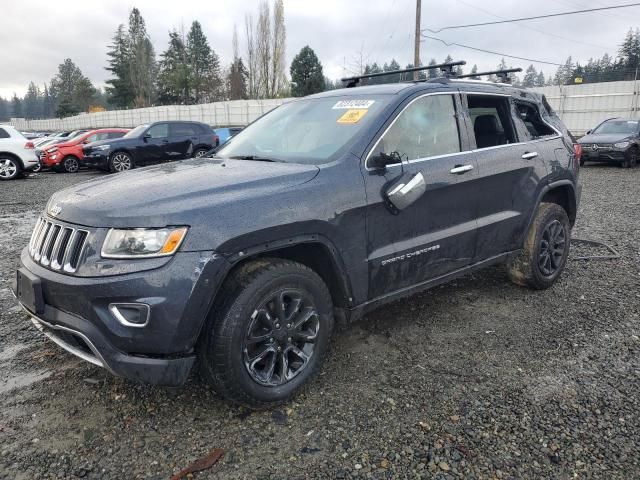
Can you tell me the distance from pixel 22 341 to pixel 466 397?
121 inches

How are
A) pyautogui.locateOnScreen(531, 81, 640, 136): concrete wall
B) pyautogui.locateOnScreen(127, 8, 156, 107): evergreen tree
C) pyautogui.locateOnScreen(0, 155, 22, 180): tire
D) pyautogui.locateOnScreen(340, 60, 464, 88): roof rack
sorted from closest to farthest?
pyautogui.locateOnScreen(340, 60, 464, 88): roof rack, pyautogui.locateOnScreen(0, 155, 22, 180): tire, pyautogui.locateOnScreen(531, 81, 640, 136): concrete wall, pyautogui.locateOnScreen(127, 8, 156, 107): evergreen tree

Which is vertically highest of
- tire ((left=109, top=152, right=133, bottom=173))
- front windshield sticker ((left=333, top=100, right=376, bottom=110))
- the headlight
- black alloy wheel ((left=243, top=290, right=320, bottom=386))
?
front windshield sticker ((left=333, top=100, right=376, bottom=110))

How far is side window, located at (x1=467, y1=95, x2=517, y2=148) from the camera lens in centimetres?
385

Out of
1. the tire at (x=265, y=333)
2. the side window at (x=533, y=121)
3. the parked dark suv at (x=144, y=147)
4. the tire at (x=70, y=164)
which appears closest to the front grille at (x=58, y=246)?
the tire at (x=265, y=333)

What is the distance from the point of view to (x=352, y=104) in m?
3.49

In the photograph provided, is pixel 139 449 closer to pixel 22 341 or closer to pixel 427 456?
pixel 427 456

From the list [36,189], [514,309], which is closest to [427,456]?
[514,309]

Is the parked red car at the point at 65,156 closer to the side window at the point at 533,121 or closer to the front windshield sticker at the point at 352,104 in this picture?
the front windshield sticker at the point at 352,104

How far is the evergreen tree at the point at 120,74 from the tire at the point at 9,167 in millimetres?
56775

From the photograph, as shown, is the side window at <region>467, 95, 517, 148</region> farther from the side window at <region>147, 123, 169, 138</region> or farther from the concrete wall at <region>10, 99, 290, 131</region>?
the concrete wall at <region>10, 99, 290, 131</region>

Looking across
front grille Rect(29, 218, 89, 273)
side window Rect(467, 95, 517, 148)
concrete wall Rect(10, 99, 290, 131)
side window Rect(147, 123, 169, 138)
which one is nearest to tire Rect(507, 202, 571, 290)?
side window Rect(467, 95, 517, 148)

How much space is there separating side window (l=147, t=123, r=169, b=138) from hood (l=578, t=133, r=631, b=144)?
12665 mm

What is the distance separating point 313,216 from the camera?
8.88 feet

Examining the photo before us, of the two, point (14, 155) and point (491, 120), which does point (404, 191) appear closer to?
point (491, 120)
